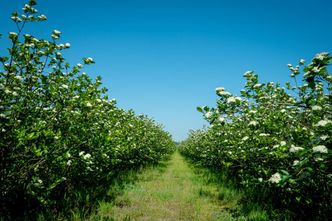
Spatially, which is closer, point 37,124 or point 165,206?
point 37,124

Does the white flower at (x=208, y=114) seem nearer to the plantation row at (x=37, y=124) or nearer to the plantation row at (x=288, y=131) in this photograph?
the plantation row at (x=288, y=131)

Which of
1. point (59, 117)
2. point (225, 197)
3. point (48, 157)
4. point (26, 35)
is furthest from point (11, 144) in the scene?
point (225, 197)

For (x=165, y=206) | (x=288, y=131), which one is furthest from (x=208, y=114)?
(x=165, y=206)

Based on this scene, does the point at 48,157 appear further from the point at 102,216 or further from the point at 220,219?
the point at 220,219

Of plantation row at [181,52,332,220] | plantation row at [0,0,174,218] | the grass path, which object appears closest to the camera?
plantation row at [181,52,332,220]

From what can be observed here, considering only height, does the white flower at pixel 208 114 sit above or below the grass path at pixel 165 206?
above

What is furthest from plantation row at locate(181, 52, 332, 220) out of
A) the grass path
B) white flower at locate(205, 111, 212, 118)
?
the grass path

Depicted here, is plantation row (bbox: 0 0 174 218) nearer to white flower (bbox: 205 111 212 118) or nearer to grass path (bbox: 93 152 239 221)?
grass path (bbox: 93 152 239 221)

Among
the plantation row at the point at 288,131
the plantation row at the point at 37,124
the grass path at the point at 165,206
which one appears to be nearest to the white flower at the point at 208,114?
the plantation row at the point at 288,131

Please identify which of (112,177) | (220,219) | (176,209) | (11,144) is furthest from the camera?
(112,177)

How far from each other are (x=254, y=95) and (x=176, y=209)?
413 centimetres

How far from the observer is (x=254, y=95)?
569 centimetres

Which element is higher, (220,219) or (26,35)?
(26,35)

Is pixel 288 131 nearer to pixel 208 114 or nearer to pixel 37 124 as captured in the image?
pixel 208 114
